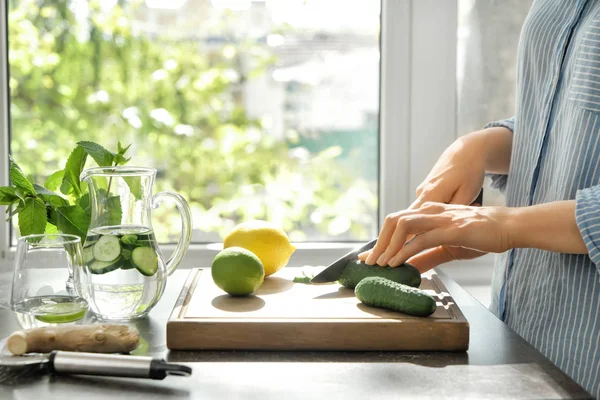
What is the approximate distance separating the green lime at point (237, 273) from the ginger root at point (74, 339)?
0.18m

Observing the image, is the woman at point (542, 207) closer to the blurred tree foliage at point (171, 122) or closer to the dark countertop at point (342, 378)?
the dark countertop at point (342, 378)

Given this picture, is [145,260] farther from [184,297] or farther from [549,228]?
[549,228]

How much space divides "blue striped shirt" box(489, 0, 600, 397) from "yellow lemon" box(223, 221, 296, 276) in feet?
1.30

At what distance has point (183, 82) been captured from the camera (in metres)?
1.87

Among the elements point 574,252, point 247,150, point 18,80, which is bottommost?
point 574,252

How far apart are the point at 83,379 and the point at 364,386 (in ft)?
0.99

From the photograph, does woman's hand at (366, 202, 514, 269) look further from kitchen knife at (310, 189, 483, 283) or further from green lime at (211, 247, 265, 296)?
green lime at (211, 247, 265, 296)

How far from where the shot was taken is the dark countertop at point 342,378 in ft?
2.52

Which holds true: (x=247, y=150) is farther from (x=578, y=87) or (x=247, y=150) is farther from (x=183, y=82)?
(x=578, y=87)

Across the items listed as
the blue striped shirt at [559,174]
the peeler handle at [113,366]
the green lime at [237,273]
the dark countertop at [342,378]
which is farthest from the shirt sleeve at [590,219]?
the peeler handle at [113,366]

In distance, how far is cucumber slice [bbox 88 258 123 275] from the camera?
3.14ft

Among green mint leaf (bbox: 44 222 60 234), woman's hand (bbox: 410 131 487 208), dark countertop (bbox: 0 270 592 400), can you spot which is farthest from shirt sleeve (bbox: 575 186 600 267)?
green mint leaf (bbox: 44 222 60 234)

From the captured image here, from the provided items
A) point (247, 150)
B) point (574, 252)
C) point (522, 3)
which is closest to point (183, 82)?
point (247, 150)

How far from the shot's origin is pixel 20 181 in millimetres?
1068
